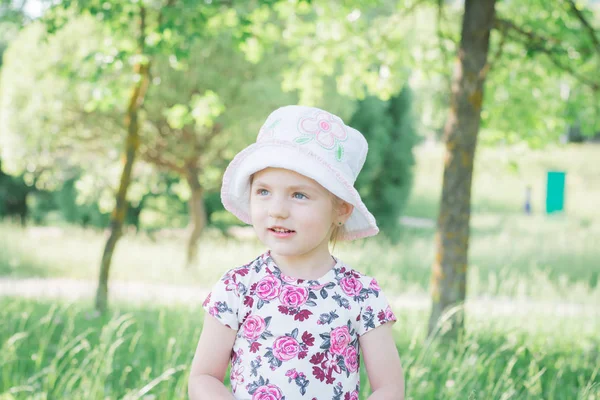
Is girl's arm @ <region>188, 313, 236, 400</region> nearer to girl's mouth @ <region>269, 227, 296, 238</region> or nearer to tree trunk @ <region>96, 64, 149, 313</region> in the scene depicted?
girl's mouth @ <region>269, 227, 296, 238</region>

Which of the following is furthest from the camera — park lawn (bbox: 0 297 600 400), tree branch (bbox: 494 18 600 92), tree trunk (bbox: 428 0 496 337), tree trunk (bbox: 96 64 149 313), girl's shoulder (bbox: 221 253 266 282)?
tree trunk (bbox: 96 64 149 313)

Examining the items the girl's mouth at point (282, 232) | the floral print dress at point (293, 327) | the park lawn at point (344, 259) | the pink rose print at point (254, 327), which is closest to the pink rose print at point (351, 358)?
the floral print dress at point (293, 327)

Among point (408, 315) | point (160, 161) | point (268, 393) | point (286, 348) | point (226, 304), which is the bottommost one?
point (408, 315)

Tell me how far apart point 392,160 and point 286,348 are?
623 inches

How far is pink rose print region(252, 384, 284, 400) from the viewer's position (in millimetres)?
1866

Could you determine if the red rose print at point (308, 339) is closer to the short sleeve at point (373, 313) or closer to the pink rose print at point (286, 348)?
the pink rose print at point (286, 348)

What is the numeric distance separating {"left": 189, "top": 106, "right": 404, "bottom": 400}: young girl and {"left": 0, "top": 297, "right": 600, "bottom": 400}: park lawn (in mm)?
903

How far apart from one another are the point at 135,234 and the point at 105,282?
10.5 meters

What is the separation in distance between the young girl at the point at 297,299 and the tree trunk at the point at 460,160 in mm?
2914

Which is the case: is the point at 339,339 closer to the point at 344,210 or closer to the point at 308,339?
the point at 308,339

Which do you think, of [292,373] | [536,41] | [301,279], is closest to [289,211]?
[301,279]

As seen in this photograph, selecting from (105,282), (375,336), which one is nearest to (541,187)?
(105,282)

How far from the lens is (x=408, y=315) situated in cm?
605

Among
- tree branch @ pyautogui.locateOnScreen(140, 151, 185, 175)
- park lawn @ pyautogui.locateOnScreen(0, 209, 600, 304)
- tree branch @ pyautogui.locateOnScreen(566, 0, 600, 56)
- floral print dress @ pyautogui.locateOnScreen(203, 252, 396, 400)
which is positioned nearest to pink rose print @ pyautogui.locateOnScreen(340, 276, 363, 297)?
floral print dress @ pyautogui.locateOnScreen(203, 252, 396, 400)
